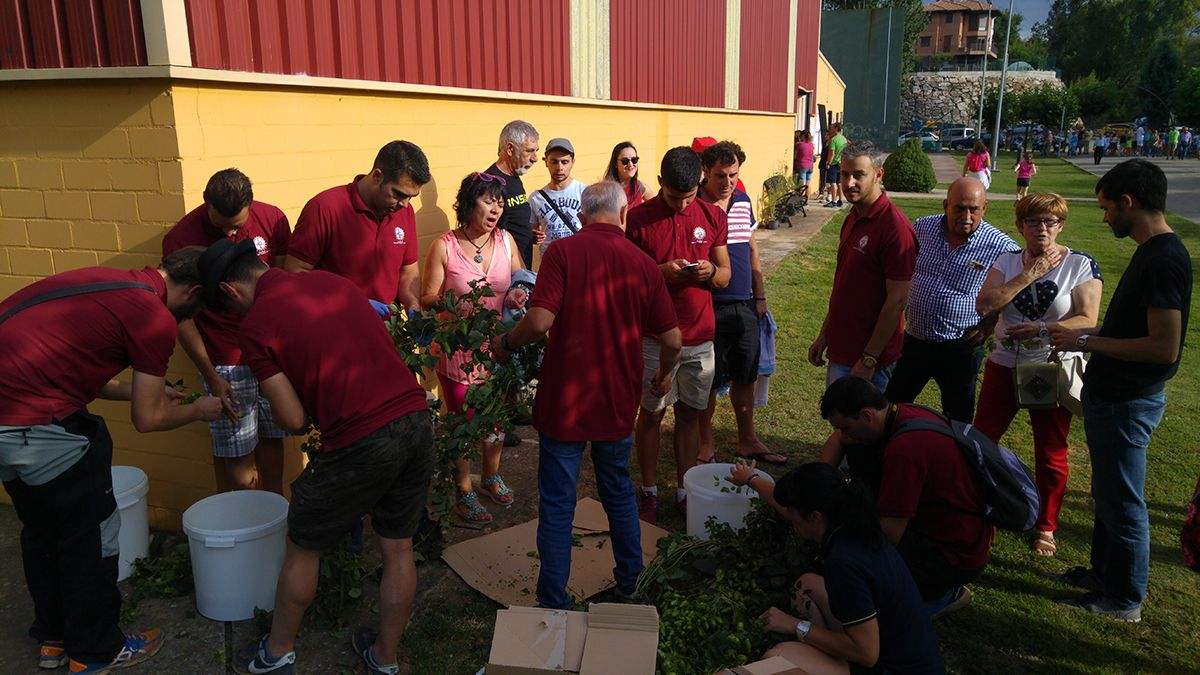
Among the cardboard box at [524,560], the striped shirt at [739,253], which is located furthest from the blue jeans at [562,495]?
the striped shirt at [739,253]

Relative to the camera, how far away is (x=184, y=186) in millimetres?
3791

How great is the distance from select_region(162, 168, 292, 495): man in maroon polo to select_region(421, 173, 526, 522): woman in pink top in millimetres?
803

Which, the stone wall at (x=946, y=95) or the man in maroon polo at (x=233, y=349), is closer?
the man in maroon polo at (x=233, y=349)

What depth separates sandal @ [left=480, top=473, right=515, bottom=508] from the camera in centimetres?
475

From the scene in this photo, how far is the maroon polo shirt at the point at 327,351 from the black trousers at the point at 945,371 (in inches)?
117

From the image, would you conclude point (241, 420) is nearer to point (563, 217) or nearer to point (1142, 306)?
point (563, 217)

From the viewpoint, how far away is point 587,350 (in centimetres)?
342

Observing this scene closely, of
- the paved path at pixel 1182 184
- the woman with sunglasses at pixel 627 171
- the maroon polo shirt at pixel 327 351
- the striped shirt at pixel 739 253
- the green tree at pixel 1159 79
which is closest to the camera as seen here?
the maroon polo shirt at pixel 327 351

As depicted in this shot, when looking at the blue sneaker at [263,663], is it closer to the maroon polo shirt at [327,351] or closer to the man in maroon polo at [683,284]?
the maroon polo shirt at [327,351]

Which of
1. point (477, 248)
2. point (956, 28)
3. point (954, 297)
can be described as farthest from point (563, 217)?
point (956, 28)

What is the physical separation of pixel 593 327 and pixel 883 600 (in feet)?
4.93

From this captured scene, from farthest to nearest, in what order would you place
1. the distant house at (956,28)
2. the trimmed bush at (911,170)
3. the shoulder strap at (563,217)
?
the distant house at (956,28)
the trimmed bush at (911,170)
the shoulder strap at (563,217)

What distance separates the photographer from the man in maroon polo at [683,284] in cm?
432

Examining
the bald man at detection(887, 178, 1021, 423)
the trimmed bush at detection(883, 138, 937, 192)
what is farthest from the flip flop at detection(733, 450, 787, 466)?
the trimmed bush at detection(883, 138, 937, 192)
